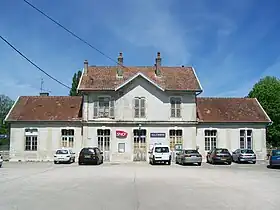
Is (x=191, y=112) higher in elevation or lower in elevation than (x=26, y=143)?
higher

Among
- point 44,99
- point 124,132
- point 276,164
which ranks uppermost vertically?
point 44,99

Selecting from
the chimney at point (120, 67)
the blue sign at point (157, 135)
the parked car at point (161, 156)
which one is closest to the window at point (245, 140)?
the blue sign at point (157, 135)

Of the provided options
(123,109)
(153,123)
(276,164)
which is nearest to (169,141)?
(153,123)

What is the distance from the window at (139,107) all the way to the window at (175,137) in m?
3.31

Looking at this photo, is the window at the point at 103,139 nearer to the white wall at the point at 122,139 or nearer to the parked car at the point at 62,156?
the white wall at the point at 122,139

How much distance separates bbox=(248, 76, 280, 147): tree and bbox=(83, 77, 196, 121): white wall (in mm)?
30129

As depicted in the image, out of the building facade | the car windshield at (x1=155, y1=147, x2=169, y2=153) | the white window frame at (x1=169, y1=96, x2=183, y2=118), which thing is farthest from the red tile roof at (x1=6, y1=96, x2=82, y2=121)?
the car windshield at (x1=155, y1=147, x2=169, y2=153)

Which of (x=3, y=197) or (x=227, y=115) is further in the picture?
(x=227, y=115)

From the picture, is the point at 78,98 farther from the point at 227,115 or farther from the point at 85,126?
the point at 227,115

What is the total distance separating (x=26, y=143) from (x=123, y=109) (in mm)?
10332

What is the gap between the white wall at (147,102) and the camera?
126 feet

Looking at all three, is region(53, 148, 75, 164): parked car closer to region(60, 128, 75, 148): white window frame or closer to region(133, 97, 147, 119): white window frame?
region(60, 128, 75, 148): white window frame

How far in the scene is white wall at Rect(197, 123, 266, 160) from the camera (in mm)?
39344

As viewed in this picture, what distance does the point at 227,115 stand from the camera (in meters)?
40.6
